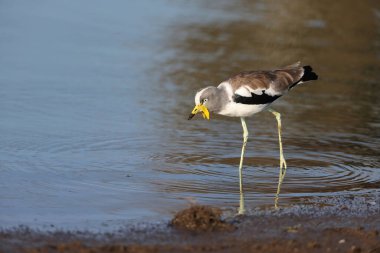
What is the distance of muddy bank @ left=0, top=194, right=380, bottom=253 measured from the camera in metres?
7.15

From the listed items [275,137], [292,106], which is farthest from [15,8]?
[275,137]

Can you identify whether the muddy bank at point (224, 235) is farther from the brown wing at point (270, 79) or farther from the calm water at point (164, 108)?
the brown wing at point (270, 79)

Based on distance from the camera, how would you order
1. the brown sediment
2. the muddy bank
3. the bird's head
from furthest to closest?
1. the bird's head
2. the brown sediment
3. the muddy bank

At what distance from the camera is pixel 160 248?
7145 millimetres

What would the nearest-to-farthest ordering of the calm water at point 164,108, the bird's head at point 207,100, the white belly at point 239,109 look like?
the calm water at point 164,108, the bird's head at point 207,100, the white belly at point 239,109

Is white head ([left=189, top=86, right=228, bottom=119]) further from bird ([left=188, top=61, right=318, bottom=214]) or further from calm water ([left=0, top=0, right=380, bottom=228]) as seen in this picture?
calm water ([left=0, top=0, right=380, bottom=228])

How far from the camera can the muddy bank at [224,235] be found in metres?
7.15

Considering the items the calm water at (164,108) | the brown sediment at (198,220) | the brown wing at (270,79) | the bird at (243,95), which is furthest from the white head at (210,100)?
the brown sediment at (198,220)

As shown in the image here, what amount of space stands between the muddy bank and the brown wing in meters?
2.19

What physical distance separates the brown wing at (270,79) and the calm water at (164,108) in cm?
81

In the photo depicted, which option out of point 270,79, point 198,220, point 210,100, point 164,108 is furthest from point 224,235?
point 164,108

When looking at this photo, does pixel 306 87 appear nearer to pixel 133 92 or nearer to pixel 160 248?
pixel 133 92

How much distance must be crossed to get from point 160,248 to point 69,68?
24.6 ft

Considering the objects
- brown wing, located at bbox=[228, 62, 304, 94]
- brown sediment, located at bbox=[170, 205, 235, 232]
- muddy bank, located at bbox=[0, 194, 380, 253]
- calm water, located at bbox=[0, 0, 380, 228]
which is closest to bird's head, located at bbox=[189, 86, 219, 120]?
brown wing, located at bbox=[228, 62, 304, 94]
